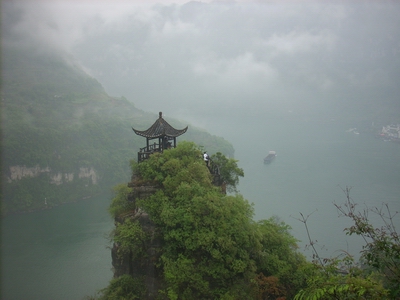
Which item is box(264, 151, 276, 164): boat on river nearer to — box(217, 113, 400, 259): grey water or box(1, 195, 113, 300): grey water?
box(217, 113, 400, 259): grey water

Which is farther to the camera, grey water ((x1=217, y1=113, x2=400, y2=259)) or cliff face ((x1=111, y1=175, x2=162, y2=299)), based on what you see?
grey water ((x1=217, y1=113, x2=400, y2=259))

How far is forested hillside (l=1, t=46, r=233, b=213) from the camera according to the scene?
157 feet

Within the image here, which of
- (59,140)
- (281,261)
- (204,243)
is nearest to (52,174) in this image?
(59,140)

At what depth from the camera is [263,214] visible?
3303 centimetres

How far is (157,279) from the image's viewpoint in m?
9.41

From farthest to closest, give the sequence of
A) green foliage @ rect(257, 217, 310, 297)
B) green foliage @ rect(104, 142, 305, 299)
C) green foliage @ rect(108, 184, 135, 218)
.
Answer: green foliage @ rect(108, 184, 135, 218)
green foliage @ rect(257, 217, 310, 297)
green foliage @ rect(104, 142, 305, 299)

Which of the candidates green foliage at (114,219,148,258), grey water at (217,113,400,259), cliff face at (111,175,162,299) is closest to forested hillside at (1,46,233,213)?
grey water at (217,113,400,259)

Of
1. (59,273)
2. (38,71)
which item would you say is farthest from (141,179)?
(38,71)

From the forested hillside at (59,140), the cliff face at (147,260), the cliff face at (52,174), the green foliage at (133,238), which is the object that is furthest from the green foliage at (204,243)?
the cliff face at (52,174)

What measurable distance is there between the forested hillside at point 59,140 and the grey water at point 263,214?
220 inches

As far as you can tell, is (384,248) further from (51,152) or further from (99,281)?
(51,152)

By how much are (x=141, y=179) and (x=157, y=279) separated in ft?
11.5

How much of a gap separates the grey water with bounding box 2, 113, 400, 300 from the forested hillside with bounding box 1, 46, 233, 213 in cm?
558

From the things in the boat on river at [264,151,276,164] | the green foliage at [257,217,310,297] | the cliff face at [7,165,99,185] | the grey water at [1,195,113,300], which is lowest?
the grey water at [1,195,113,300]
